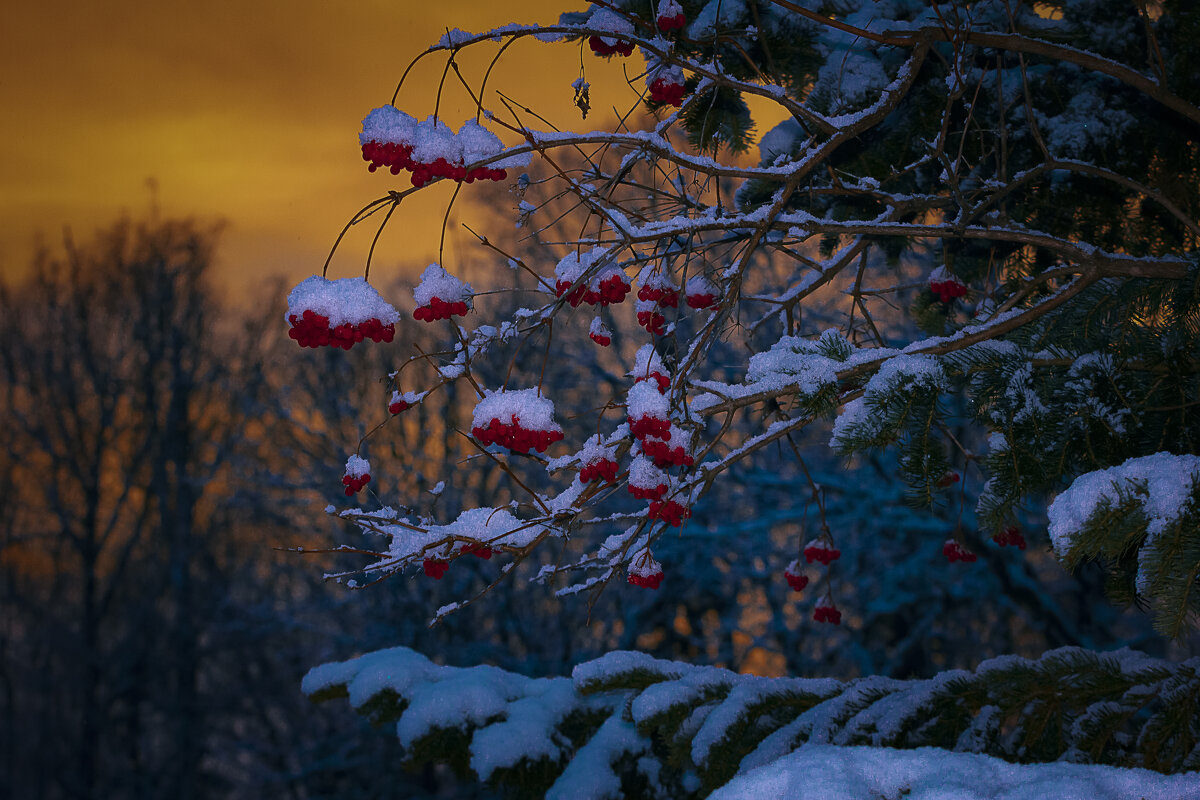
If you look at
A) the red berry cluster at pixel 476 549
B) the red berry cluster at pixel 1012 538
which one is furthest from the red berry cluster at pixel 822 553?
the red berry cluster at pixel 476 549

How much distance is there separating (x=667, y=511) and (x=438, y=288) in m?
0.78

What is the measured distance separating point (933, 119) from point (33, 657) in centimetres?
1334

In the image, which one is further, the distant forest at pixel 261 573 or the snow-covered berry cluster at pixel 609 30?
the distant forest at pixel 261 573

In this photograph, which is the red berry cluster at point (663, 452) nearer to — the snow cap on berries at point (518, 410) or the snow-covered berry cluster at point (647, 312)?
the snow cap on berries at point (518, 410)

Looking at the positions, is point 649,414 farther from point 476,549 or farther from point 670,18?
point 670,18

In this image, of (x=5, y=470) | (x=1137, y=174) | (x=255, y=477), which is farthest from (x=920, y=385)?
(x=5, y=470)

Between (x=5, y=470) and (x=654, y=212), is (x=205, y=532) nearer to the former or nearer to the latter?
(x=5, y=470)

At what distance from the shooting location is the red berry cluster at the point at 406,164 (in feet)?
6.61

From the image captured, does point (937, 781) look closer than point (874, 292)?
Yes

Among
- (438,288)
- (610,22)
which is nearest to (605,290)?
(438,288)

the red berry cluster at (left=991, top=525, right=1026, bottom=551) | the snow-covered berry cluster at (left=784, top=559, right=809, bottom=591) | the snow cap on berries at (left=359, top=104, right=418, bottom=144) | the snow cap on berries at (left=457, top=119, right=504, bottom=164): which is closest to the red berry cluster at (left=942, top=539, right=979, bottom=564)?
the red berry cluster at (left=991, top=525, right=1026, bottom=551)

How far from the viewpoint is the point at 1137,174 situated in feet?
11.3

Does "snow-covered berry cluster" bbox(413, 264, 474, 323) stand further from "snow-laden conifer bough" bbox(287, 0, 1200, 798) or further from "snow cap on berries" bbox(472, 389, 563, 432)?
"snow cap on berries" bbox(472, 389, 563, 432)

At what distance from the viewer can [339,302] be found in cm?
204
